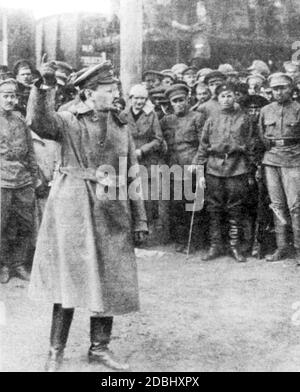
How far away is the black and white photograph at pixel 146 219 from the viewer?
4062 mm

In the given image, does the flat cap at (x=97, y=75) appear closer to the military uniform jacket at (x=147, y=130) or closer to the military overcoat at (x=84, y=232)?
the military overcoat at (x=84, y=232)

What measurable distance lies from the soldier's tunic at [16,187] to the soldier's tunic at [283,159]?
2.70 metres

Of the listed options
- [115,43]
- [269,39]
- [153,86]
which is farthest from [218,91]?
[269,39]

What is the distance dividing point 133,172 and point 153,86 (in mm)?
5182

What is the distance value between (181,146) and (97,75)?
408 centimetres

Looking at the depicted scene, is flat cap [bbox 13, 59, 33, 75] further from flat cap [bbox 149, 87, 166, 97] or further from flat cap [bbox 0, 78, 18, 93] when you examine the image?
flat cap [bbox 149, 87, 166, 97]

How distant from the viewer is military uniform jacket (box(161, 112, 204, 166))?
26.2ft

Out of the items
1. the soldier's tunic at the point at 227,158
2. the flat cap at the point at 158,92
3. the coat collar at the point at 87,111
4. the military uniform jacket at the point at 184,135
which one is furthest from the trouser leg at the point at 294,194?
the coat collar at the point at 87,111

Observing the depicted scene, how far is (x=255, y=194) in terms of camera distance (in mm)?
7828

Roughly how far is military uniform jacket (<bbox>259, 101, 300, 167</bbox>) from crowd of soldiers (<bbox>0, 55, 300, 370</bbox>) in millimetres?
13

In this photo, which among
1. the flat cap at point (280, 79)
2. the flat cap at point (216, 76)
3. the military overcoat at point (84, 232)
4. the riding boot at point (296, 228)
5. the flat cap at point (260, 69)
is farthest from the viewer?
the flat cap at point (260, 69)

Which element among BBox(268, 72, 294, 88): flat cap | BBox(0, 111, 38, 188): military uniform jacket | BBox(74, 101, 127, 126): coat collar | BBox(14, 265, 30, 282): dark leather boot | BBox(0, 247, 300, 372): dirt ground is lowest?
BBox(14, 265, 30, 282): dark leather boot

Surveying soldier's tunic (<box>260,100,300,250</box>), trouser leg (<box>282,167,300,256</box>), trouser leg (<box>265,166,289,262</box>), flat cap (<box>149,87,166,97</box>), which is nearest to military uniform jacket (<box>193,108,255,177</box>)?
soldier's tunic (<box>260,100,300,250</box>)
